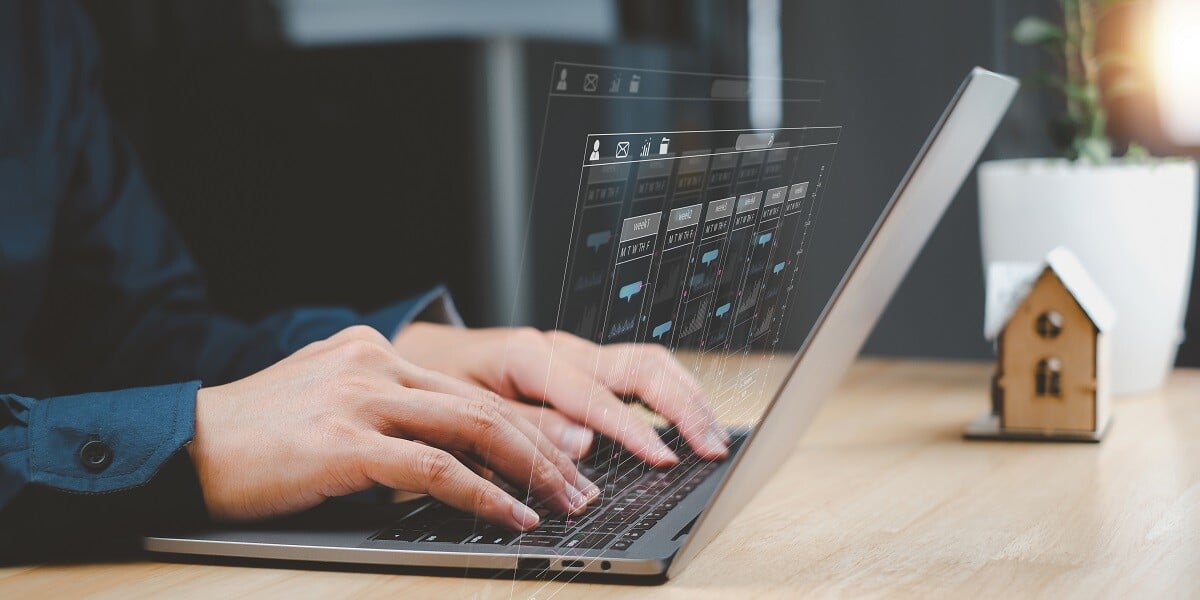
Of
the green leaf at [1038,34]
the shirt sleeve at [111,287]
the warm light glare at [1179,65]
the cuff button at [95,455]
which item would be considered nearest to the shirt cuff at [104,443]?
the cuff button at [95,455]

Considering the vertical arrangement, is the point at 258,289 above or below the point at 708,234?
below

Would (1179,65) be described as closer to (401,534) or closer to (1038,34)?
(1038,34)

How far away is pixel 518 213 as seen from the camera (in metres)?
2.25

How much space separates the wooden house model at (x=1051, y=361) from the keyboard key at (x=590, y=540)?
1.65 ft

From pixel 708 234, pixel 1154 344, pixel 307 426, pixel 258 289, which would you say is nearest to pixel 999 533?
pixel 708 234

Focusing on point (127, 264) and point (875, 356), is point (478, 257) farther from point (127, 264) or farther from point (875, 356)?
point (127, 264)

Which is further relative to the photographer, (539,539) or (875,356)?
(875,356)

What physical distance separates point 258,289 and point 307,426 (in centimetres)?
155

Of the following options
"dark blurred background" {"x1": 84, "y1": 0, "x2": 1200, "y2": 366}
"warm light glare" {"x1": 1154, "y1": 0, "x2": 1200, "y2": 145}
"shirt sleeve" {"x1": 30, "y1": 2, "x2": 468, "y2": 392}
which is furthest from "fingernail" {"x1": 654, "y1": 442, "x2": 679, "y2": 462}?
"dark blurred background" {"x1": 84, "y1": 0, "x2": 1200, "y2": 366}

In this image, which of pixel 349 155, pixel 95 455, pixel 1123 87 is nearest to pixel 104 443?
pixel 95 455

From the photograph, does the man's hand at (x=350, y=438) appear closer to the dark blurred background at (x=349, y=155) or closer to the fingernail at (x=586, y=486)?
the fingernail at (x=586, y=486)

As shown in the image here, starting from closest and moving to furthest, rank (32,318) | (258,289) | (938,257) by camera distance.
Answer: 1. (32,318)
2. (938,257)
3. (258,289)

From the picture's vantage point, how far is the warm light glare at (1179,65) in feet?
4.66

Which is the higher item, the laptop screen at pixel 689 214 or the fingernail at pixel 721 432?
the laptop screen at pixel 689 214
